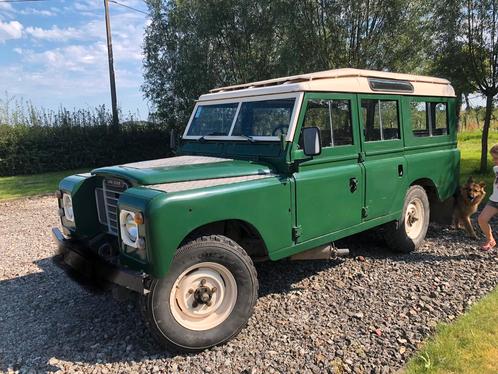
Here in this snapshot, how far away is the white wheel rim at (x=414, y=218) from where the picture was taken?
5.77 m

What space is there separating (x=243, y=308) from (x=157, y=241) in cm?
104

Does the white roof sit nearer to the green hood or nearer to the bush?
the green hood

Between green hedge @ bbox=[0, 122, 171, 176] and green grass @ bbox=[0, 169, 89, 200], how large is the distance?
480 millimetres

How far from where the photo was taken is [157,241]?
124 inches

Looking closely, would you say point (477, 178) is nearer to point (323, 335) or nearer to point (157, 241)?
point (323, 335)

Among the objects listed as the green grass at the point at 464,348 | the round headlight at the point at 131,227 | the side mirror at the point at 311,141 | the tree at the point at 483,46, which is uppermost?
the tree at the point at 483,46

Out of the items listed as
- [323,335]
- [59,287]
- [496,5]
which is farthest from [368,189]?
[496,5]

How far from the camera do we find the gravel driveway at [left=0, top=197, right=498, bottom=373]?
3428 mm

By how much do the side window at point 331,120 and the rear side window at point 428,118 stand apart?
4.37 feet

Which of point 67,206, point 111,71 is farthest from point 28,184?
point 67,206

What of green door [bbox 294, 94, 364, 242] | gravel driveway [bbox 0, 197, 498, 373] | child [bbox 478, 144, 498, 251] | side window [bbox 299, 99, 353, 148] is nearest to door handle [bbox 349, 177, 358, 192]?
green door [bbox 294, 94, 364, 242]

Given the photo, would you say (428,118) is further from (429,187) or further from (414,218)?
(414,218)

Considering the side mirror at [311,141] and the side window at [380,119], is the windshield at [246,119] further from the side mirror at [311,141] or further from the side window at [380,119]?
the side window at [380,119]

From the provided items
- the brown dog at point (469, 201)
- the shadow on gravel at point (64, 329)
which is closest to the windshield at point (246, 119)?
the shadow on gravel at point (64, 329)
